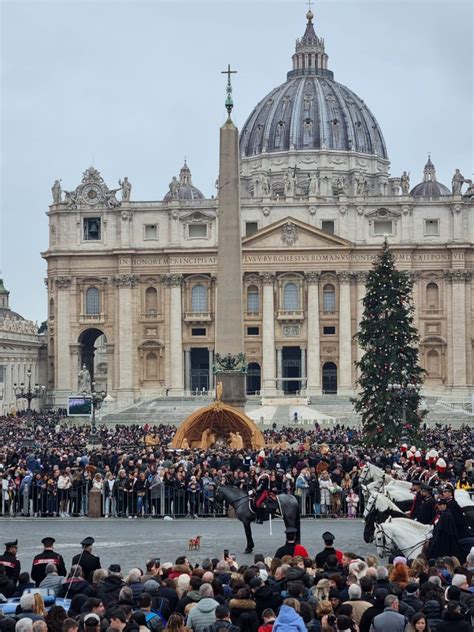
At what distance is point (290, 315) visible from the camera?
9838 centimetres

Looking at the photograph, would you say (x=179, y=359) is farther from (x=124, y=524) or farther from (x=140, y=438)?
(x=124, y=524)

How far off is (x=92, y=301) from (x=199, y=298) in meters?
7.84

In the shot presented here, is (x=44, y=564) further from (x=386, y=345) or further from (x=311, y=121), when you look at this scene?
(x=311, y=121)

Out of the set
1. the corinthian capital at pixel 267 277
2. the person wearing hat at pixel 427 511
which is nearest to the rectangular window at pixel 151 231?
the corinthian capital at pixel 267 277

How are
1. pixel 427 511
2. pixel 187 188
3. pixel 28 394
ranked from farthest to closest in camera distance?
pixel 187 188, pixel 28 394, pixel 427 511

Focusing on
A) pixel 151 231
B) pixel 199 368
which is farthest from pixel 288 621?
pixel 151 231

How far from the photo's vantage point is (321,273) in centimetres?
9800

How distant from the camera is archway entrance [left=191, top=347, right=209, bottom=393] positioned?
9969 centimetres

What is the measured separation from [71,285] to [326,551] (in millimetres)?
84869

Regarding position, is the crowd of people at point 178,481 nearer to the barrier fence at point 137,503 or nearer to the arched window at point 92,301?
the barrier fence at point 137,503

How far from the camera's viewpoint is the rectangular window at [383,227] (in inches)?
3875

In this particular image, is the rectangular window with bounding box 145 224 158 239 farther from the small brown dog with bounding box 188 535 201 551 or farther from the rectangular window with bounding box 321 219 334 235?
the small brown dog with bounding box 188 535 201 551

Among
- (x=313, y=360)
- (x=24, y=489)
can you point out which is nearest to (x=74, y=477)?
(x=24, y=489)

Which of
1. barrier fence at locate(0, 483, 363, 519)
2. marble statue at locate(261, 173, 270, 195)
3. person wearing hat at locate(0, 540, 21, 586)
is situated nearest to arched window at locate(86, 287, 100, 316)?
marble statue at locate(261, 173, 270, 195)
